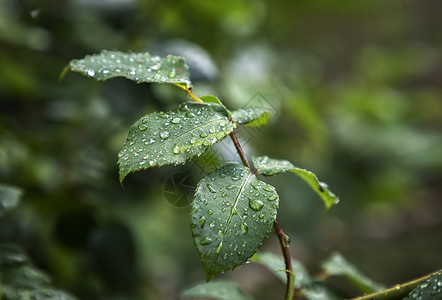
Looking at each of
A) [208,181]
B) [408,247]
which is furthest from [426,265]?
[208,181]

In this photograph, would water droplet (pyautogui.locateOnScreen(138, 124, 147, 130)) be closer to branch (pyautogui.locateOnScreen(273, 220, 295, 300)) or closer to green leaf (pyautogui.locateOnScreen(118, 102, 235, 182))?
green leaf (pyautogui.locateOnScreen(118, 102, 235, 182))

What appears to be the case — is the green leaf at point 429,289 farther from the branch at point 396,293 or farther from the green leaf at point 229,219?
the green leaf at point 229,219

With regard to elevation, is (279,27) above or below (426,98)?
above

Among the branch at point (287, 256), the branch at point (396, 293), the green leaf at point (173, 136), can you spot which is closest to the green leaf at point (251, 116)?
the green leaf at point (173, 136)

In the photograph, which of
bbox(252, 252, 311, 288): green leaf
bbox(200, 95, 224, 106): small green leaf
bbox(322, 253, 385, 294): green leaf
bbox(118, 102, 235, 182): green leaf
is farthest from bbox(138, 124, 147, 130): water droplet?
bbox(322, 253, 385, 294): green leaf

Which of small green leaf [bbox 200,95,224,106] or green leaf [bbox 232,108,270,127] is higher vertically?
small green leaf [bbox 200,95,224,106]

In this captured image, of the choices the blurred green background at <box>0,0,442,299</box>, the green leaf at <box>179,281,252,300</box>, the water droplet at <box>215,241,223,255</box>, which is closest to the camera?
the water droplet at <box>215,241,223,255</box>

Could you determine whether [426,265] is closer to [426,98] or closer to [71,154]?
[426,98]
